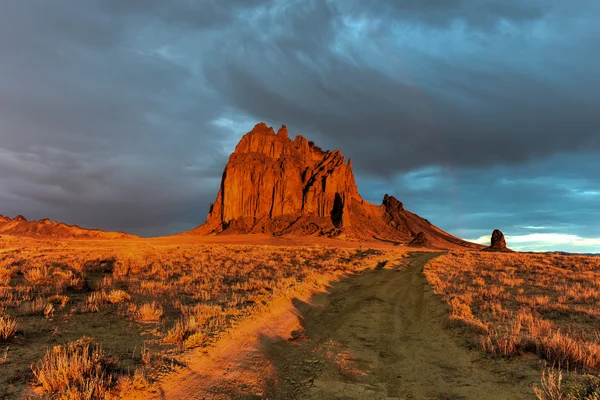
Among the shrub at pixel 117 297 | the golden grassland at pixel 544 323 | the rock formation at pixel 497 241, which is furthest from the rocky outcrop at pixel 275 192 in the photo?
the shrub at pixel 117 297

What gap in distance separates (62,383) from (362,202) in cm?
15388

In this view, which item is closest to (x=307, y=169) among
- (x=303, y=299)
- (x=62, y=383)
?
(x=303, y=299)

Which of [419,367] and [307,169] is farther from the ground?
[307,169]

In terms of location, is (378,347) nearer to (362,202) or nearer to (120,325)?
(120,325)

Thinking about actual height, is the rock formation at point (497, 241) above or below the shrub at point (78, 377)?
above

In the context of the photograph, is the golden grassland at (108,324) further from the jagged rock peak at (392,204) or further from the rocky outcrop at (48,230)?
the jagged rock peak at (392,204)

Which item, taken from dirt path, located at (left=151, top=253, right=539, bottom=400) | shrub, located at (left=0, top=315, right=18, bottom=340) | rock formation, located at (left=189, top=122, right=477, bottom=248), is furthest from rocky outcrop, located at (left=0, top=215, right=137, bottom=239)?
dirt path, located at (left=151, top=253, right=539, bottom=400)

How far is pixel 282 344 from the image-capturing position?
8758 mm

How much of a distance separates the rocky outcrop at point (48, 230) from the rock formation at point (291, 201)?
33882 mm

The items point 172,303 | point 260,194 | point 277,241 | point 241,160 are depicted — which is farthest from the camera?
point 241,160

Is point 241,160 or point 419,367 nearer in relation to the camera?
point 419,367

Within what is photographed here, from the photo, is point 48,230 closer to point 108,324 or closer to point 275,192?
point 275,192

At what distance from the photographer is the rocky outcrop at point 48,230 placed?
124 m

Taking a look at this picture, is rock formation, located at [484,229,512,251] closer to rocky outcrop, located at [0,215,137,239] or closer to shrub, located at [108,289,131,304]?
shrub, located at [108,289,131,304]
